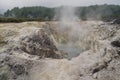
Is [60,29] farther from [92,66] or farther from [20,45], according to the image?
[92,66]

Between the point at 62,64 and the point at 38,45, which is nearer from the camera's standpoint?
the point at 62,64

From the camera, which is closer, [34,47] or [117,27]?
[117,27]

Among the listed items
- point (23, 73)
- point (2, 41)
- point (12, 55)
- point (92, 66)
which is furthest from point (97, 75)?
point (2, 41)

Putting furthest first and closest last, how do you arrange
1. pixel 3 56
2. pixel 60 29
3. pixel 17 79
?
pixel 60 29 → pixel 3 56 → pixel 17 79

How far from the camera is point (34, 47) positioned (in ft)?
97.2

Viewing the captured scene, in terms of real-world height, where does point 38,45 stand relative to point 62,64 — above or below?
above

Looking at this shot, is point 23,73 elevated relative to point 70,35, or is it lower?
elevated

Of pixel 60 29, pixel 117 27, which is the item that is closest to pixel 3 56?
pixel 117 27

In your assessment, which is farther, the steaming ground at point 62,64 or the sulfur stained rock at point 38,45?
the sulfur stained rock at point 38,45

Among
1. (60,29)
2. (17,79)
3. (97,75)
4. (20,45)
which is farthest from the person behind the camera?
(60,29)

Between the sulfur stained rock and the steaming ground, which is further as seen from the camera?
the sulfur stained rock

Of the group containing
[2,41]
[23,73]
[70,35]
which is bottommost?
[70,35]

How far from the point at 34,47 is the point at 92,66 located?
8135 mm

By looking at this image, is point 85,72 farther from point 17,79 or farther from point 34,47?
point 34,47
